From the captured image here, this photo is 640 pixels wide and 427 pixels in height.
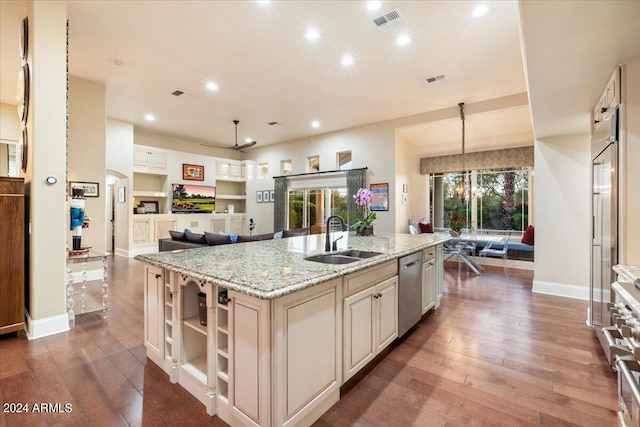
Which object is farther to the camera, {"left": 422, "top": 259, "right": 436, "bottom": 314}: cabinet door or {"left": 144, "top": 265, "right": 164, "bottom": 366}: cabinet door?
{"left": 422, "top": 259, "right": 436, "bottom": 314}: cabinet door

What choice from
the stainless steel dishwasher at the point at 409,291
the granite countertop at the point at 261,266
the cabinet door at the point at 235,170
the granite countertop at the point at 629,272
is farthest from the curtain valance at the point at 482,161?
the cabinet door at the point at 235,170

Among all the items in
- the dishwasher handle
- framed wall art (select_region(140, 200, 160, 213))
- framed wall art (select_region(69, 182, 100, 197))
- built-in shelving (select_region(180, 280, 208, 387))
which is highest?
framed wall art (select_region(69, 182, 100, 197))

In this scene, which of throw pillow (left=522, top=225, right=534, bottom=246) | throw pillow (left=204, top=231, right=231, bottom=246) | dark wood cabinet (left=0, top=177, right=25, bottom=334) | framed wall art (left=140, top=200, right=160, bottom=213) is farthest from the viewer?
framed wall art (left=140, top=200, right=160, bottom=213)

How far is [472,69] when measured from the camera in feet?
15.0

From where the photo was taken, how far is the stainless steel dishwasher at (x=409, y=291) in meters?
2.62

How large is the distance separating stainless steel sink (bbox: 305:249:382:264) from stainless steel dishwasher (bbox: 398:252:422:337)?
0.32 metres

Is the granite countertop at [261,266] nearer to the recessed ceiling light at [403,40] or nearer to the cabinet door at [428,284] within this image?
the cabinet door at [428,284]

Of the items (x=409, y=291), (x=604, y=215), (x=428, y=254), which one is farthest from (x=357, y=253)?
(x=604, y=215)

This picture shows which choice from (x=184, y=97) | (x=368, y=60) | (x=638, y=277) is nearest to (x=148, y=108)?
(x=184, y=97)

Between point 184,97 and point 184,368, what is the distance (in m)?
5.41

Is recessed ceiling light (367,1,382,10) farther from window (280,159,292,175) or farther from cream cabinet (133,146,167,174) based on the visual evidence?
cream cabinet (133,146,167,174)

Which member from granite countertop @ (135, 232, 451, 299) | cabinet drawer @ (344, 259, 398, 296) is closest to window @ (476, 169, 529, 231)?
granite countertop @ (135, 232, 451, 299)

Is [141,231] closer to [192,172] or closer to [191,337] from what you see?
[192,172]

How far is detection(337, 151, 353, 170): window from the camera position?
8.05 m
